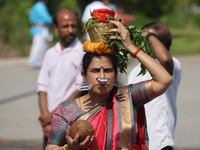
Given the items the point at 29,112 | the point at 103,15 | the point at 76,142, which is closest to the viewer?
the point at 76,142

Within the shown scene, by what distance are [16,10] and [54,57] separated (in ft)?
41.3

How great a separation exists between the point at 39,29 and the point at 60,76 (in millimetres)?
8122

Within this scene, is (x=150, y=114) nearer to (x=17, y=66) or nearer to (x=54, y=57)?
(x=54, y=57)

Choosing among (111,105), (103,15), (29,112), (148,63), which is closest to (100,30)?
(103,15)

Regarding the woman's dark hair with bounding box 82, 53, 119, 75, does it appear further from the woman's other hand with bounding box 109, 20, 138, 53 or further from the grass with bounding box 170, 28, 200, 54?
the grass with bounding box 170, 28, 200, 54

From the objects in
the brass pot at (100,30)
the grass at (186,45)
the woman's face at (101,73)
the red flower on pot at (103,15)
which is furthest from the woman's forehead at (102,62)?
the grass at (186,45)

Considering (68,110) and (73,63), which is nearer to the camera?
(68,110)

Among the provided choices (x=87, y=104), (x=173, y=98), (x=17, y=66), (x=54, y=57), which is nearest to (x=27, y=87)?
(x=17, y=66)

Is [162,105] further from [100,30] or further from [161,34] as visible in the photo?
[100,30]

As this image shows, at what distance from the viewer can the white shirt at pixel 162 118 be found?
10.1 ft

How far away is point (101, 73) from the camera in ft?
7.76

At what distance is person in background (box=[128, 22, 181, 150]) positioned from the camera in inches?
121

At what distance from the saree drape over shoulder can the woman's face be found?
3.9 inches

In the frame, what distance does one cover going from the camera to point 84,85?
240cm
